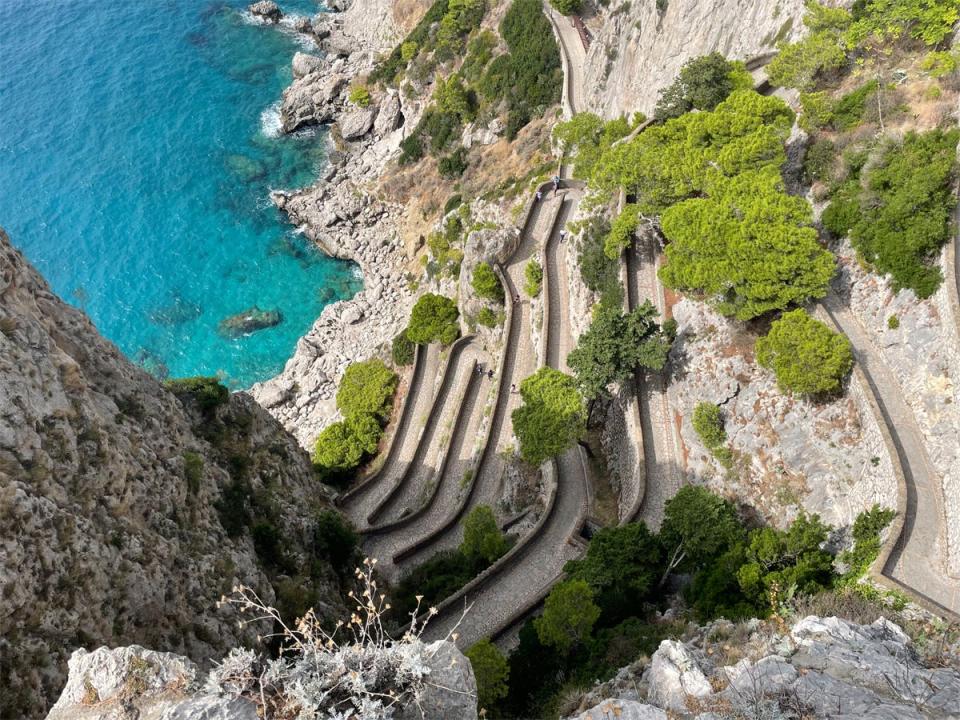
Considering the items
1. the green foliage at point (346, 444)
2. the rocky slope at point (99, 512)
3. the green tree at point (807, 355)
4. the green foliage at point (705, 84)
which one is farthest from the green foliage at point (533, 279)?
the rocky slope at point (99, 512)

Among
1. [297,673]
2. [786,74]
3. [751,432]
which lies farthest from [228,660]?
[786,74]

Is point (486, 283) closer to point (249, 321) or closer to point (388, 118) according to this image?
point (249, 321)

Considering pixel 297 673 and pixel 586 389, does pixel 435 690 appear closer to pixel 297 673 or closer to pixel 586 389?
pixel 297 673

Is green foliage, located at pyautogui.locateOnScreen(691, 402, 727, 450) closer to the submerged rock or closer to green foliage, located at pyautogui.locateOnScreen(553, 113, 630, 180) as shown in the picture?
green foliage, located at pyautogui.locateOnScreen(553, 113, 630, 180)

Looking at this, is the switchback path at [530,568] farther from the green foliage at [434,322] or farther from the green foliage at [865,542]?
the green foliage at [434,322]

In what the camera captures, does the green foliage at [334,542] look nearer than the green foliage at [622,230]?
Yes

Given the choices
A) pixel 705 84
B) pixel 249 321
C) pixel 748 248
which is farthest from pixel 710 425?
pixel 249 321
